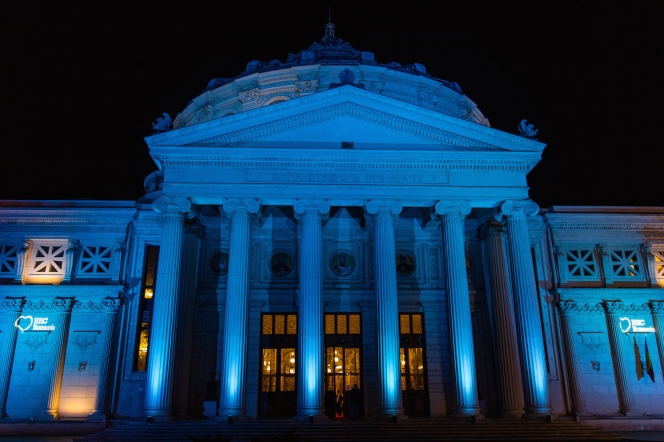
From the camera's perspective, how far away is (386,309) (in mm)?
23906

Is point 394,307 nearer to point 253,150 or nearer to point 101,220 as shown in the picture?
point 253,150

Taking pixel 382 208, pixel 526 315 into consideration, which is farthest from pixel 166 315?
pixel 526 315

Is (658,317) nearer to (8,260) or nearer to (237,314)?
(237,314)

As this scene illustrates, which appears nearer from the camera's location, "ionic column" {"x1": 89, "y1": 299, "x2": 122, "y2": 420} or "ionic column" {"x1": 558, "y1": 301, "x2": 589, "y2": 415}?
"ionic column" {"x1": 89, "y1": 299, "x2": 122, "y2": 420}

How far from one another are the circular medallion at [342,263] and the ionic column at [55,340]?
1335 cm

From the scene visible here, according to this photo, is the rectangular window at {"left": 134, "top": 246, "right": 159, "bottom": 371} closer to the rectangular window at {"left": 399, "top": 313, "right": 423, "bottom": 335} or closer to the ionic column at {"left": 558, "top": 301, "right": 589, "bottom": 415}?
the rectangular window at {"left": 399, "top": 313, "right": 423, "bottom": 335}

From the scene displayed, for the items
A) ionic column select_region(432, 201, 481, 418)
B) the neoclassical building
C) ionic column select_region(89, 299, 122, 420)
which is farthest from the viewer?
ionic column select_region(89, 299, 122, 420)

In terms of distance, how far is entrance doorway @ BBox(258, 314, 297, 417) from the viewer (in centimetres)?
2739

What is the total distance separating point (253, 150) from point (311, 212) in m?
3.76

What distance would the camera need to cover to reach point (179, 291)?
24.5 m

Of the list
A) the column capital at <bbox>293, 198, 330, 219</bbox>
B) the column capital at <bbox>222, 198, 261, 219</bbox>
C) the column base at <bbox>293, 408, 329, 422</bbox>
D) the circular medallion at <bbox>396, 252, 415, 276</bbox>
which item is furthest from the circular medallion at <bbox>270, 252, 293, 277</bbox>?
the column base at <bbox>293, 408, 329, 422</bbox>

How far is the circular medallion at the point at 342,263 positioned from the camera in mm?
A: 29875

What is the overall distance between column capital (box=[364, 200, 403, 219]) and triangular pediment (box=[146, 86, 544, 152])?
2538 millimetres

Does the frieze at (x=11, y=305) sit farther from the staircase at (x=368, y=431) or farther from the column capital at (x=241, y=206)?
the column capital at (x=241, y=206)
